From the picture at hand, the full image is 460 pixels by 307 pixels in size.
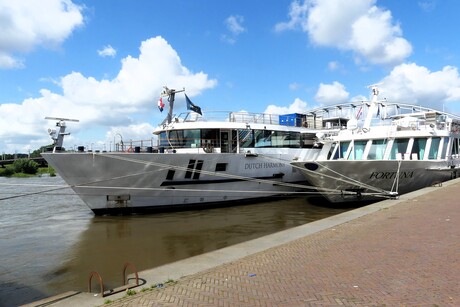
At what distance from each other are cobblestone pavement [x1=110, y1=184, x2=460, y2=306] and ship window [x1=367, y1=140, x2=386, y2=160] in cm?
919

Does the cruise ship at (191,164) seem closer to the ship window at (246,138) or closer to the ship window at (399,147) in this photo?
the ship window at (246,138)

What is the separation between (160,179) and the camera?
1703 cm

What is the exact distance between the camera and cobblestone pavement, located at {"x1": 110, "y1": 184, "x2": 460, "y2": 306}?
5.16 metres

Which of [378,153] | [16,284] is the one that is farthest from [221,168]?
[16,284]

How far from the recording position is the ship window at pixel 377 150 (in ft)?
60.2

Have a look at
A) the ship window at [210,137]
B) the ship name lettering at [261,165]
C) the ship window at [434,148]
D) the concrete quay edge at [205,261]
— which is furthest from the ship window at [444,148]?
the ship window at [210,137]

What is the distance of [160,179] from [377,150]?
10.9 meters

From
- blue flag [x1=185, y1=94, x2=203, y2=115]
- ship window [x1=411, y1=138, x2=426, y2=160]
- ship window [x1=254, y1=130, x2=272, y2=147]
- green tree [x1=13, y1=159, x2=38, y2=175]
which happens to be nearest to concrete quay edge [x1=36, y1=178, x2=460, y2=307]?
ship window [x1=411, y1=138, x2=426, y2=160]

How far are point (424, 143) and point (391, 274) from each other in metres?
14.6

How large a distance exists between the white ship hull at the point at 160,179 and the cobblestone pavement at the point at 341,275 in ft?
30.7

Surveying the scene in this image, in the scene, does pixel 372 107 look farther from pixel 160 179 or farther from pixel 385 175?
pixel 160 179

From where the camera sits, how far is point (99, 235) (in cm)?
1368

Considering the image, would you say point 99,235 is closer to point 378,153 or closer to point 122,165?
point 122,165

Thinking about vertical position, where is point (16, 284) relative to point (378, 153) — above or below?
below
